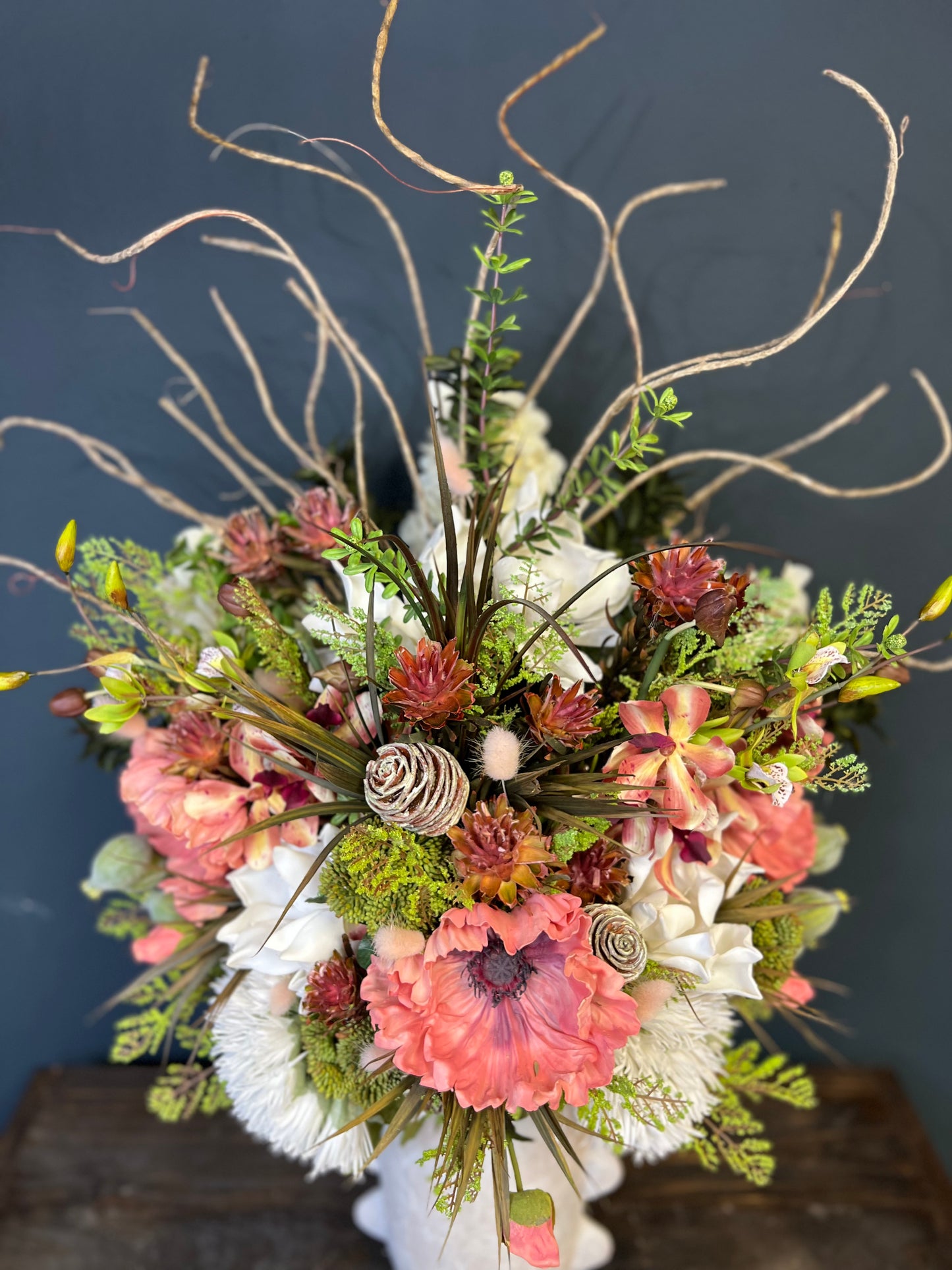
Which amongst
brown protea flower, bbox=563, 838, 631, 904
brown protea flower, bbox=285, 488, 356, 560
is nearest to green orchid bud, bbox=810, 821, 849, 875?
brown protea flower, bbox=563, 838, 631, 904

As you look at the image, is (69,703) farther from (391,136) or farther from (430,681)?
(391,136)

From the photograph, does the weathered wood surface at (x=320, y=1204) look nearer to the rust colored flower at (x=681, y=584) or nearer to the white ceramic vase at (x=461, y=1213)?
the white ceramic vase at (x=461, y=1213)

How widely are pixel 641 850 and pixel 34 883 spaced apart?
3.01 ft

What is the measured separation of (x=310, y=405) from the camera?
2.62 ft

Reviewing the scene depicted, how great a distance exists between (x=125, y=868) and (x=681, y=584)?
60 cm

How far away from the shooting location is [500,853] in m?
0.52

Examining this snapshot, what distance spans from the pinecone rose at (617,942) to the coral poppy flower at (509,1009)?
14 mm

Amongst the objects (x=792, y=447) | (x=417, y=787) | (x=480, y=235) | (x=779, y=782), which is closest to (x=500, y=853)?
(x=417, y=787)

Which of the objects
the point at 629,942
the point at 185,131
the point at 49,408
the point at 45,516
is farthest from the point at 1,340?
the point at 629,942

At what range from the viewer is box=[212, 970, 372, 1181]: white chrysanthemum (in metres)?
0.66

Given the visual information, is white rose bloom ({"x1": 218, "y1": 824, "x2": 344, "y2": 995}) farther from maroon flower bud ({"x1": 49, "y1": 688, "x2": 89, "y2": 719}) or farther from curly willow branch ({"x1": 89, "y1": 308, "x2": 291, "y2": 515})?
curly willow branch ({"x1": 89, "y1": 308, "x2": 291, "y2": 515})

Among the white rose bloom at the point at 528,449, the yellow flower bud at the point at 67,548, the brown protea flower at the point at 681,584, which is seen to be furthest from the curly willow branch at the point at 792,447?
the yellow flower bud at the point at 67,548

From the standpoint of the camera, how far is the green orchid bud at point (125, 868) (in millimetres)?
799

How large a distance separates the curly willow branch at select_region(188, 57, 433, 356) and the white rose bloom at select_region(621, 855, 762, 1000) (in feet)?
1.73
